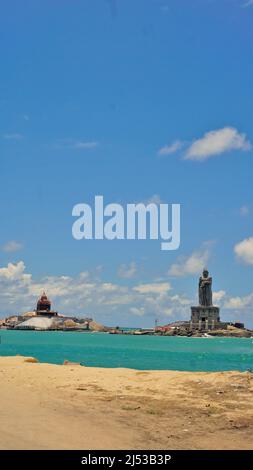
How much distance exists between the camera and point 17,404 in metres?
17.2

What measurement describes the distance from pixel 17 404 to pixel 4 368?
11.6 m

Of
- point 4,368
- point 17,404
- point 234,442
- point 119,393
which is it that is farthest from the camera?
point 4,368

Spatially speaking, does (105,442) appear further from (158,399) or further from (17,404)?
(158,399)

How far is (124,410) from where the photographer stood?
17.6m

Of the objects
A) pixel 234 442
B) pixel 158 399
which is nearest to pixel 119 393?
pixel 158 399

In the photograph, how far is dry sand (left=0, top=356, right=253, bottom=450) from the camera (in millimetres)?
13023

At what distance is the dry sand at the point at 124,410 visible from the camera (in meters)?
13.0

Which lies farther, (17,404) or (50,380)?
(50,380)

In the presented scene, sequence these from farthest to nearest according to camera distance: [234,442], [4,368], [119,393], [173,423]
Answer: [4,368] → [119,393] → [173,423] → [234,442]
